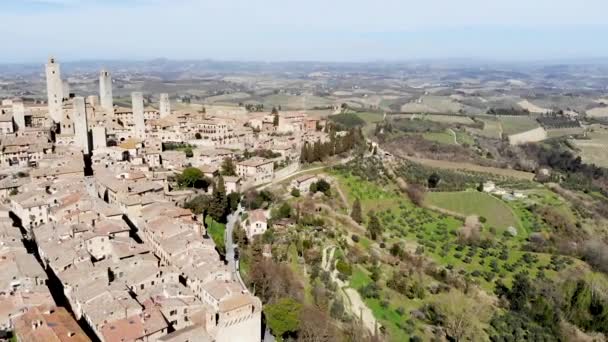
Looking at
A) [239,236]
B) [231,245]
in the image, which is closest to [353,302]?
[239,236]

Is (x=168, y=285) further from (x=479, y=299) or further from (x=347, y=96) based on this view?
(x=347, y=96)

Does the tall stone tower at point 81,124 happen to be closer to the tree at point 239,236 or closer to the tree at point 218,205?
the tree at point 218,205

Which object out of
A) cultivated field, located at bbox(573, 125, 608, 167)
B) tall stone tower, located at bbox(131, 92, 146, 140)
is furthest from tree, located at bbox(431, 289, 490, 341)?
cultivated field, located at bbox(573, 125, 608, 167)

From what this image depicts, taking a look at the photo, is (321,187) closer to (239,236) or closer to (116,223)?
(239,236)

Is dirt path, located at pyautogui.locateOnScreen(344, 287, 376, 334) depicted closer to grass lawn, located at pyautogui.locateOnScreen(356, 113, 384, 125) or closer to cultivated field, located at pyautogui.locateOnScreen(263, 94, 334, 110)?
grass lawn, located at pyautogui.locateOnScreen(356, 113, 384, 125)

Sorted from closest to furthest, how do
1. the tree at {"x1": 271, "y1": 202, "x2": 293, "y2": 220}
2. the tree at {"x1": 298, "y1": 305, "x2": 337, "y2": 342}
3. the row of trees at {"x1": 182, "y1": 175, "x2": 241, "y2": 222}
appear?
the tree at {"x1": 298, "y1": 305, "x2": 337, "y2": 342} < the row of trees at {"x1": 182, "y1": 175, "x2": 241, "y2": 222} < the tree at {"x1": 271, "y1": 202, "x2": 293, "y2": 220}

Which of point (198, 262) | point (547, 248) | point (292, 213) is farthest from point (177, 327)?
point (547, 248)
